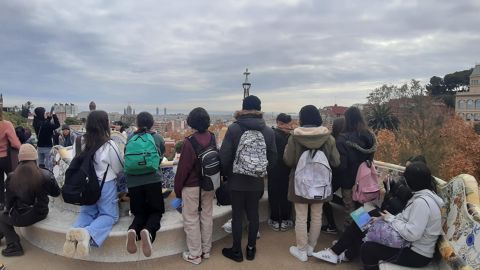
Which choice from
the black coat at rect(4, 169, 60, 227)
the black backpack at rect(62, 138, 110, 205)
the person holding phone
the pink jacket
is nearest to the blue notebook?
the black backpack at rect(62, 138, 110, 205)

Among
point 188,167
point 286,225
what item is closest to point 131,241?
point 188,167

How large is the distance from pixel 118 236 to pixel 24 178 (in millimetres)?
1199

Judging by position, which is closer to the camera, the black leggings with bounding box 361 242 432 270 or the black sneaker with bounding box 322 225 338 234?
the black leggings with bounding box 361 242 432 270

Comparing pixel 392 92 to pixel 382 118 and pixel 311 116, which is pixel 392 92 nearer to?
pixel 382 118

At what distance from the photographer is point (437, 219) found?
277 cm

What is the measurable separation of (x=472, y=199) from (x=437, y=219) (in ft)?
1.02

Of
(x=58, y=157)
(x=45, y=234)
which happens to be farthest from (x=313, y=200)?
(x=58, y=157)

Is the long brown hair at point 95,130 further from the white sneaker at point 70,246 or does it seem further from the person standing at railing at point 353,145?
the person standing at railing at point 353,145

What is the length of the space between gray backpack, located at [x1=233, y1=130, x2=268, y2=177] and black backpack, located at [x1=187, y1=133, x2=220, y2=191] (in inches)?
8.0

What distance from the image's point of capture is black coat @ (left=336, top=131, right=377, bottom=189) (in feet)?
12.5

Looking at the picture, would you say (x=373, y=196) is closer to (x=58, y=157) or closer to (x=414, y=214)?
(x=414, y=214)

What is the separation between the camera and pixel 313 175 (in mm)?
A: 3518

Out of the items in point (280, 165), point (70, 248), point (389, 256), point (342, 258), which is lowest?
point (342, 258)

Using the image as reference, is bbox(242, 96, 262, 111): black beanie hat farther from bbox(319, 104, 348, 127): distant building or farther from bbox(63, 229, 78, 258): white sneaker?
bbox(63, 229, 78, 258): white sneaker
